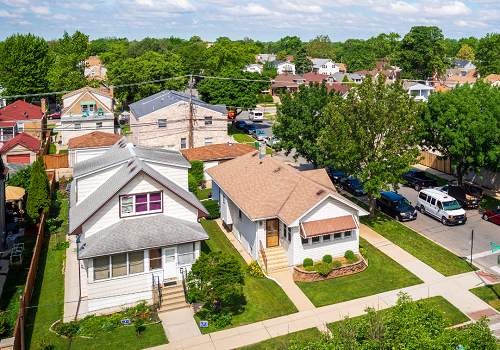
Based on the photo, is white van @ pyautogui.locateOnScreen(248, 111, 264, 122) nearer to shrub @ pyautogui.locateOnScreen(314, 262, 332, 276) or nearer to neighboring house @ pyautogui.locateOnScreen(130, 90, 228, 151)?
neighboring house @ pyautogui.locateOnScreen(130, 90, 228, 151)

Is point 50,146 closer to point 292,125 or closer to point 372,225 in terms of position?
point 292,125

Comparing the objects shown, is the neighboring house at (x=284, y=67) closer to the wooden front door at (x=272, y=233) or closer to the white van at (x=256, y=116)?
the white van at (x=256, y=116)

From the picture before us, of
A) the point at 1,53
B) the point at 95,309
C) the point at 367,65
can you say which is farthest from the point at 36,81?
the point at 367,65

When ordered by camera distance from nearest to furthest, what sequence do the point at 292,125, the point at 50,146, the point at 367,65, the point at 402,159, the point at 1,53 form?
the point at 402,159 → the point at 292,125 → the point at 50,146 → the point at 1,53 → the point at 367,65

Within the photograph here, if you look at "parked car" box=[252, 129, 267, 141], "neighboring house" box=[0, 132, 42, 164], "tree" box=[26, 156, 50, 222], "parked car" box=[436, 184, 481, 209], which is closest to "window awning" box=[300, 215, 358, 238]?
"parked car" box=[436, 184, 481, 209]

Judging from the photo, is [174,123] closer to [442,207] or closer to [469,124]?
[442,207]

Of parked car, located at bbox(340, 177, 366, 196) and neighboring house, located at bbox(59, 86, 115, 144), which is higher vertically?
neighboring house, located at bbox(59, 86, 115, 144)
